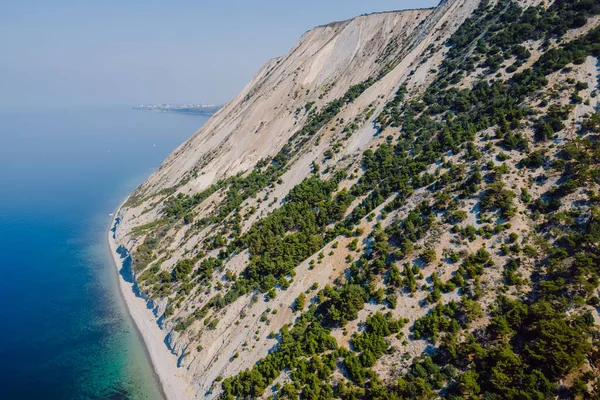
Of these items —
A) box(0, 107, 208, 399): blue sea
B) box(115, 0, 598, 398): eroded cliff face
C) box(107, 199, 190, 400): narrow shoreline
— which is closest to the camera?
box(115, 0, 598, 398): eroded cliff face

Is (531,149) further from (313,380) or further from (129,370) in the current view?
(129,370)

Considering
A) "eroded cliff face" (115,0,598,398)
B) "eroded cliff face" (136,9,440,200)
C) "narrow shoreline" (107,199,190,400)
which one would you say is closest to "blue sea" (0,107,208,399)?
"narrow shoreline" (107,199,190,400)

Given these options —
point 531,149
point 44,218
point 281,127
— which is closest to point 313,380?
point 531,149

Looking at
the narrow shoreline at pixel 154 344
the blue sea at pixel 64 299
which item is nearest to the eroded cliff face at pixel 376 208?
the narrow shoreline at pixel 154 344

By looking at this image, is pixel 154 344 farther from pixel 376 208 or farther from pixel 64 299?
pixel 376 208

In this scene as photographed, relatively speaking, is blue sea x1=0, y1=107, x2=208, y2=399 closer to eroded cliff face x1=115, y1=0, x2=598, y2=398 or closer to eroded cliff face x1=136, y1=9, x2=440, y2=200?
eroded cliff face x1=115, y1=0, x2=598, y2=398

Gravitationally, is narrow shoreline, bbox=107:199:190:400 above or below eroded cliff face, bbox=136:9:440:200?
below

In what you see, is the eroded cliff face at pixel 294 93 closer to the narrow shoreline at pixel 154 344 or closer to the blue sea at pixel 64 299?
the blue sea at pixel 64 299
